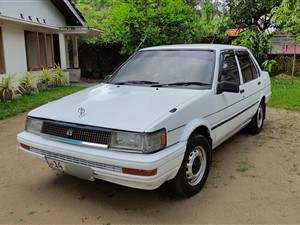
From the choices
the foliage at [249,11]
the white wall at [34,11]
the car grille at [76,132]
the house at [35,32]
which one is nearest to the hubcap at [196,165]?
the car grille at [76,132]

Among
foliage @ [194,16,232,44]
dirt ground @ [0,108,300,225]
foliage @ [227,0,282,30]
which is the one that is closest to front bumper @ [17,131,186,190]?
dirt ground @ [0,108,300,225]

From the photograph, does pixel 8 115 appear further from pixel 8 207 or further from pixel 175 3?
pixel 175 3

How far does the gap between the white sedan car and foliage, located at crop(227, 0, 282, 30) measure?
1225cm

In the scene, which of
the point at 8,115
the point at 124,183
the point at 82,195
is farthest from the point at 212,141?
the point at 8,115

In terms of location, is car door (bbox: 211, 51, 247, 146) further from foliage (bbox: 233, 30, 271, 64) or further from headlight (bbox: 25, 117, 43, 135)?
foliage (bbox: 233, 30, 271, 64)

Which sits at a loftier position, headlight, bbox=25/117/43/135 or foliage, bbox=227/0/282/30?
foliage, bbox=227/0/282/30

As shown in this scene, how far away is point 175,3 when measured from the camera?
1475 centimetres

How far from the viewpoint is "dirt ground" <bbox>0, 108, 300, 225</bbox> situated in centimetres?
325

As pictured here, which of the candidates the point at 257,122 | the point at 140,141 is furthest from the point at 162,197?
the point at 257,122

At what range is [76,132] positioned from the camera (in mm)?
3287

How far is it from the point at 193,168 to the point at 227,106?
116 cm

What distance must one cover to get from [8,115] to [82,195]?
207 inches

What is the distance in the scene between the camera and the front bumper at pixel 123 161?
2.93 m

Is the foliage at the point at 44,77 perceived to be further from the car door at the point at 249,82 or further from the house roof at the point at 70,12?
the car door at the point at 249,82
